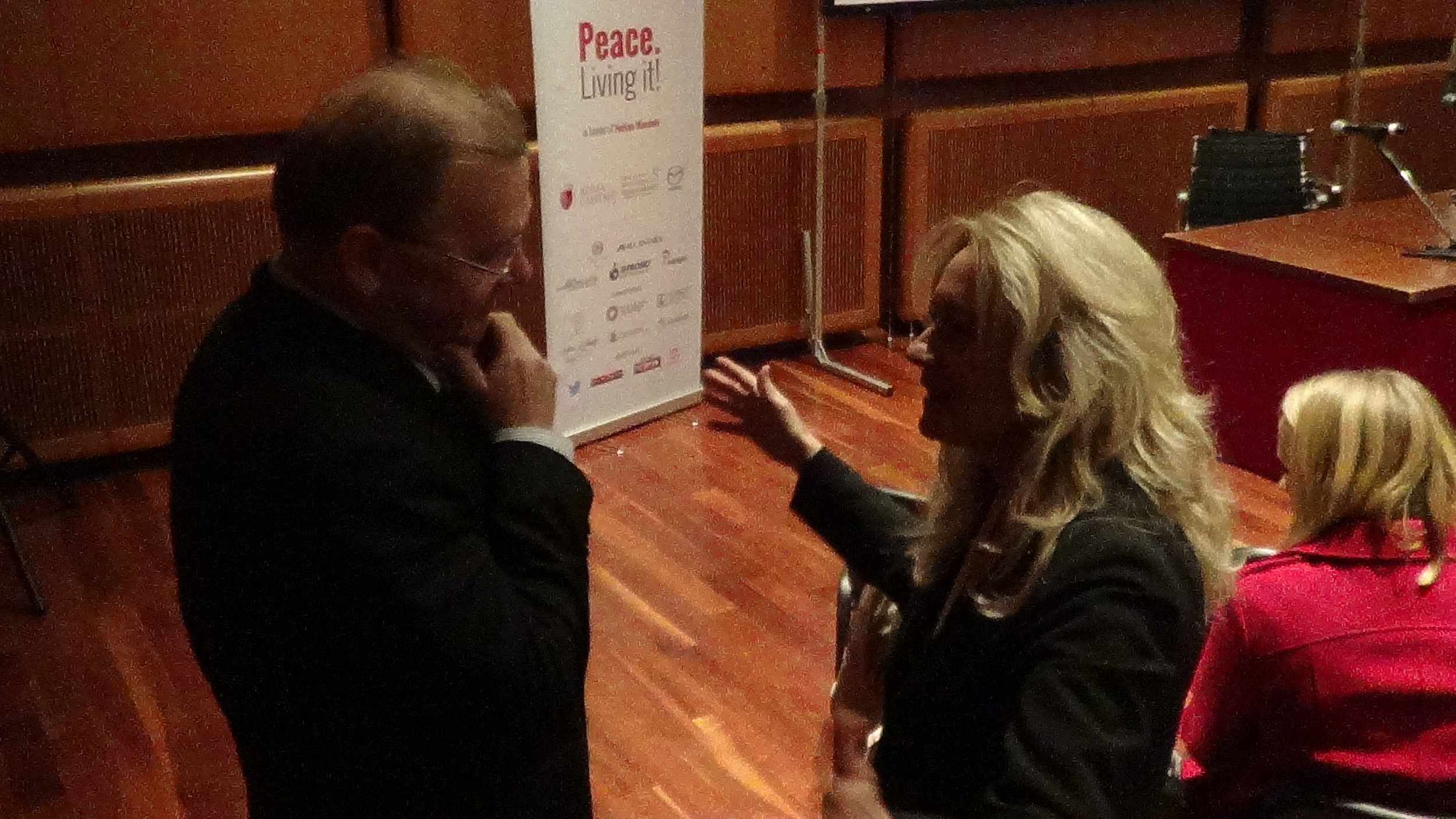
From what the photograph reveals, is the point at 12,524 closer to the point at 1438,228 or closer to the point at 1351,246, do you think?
the point at 1351,246

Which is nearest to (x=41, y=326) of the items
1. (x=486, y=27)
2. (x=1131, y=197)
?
(x=486, y=27)

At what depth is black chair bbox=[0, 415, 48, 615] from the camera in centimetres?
324

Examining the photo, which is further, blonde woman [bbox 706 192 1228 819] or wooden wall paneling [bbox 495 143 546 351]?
wooden wall paneling [bbox 495 143 546 351]

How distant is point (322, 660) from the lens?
42.0 inches

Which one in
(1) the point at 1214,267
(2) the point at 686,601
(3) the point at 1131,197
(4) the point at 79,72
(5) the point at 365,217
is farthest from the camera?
(3) the point at 1131,197

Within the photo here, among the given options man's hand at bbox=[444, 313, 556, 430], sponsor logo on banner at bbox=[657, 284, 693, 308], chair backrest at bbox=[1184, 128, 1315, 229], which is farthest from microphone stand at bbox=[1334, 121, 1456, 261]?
man's hand at bbox=[444, 313, 556, 430]

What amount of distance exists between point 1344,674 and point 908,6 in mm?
3804

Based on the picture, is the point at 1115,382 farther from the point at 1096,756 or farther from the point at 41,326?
the point at 41,326

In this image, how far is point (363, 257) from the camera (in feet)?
3.45

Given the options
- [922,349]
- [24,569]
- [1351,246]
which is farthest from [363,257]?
[1351,246]

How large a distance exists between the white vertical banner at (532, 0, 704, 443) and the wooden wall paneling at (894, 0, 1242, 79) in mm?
1180

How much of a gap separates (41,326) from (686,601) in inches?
80.6

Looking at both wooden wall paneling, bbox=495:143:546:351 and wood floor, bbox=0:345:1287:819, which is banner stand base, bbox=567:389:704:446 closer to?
wood floor, bbox=0:345:1287:819

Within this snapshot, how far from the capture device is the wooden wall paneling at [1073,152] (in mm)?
5348
